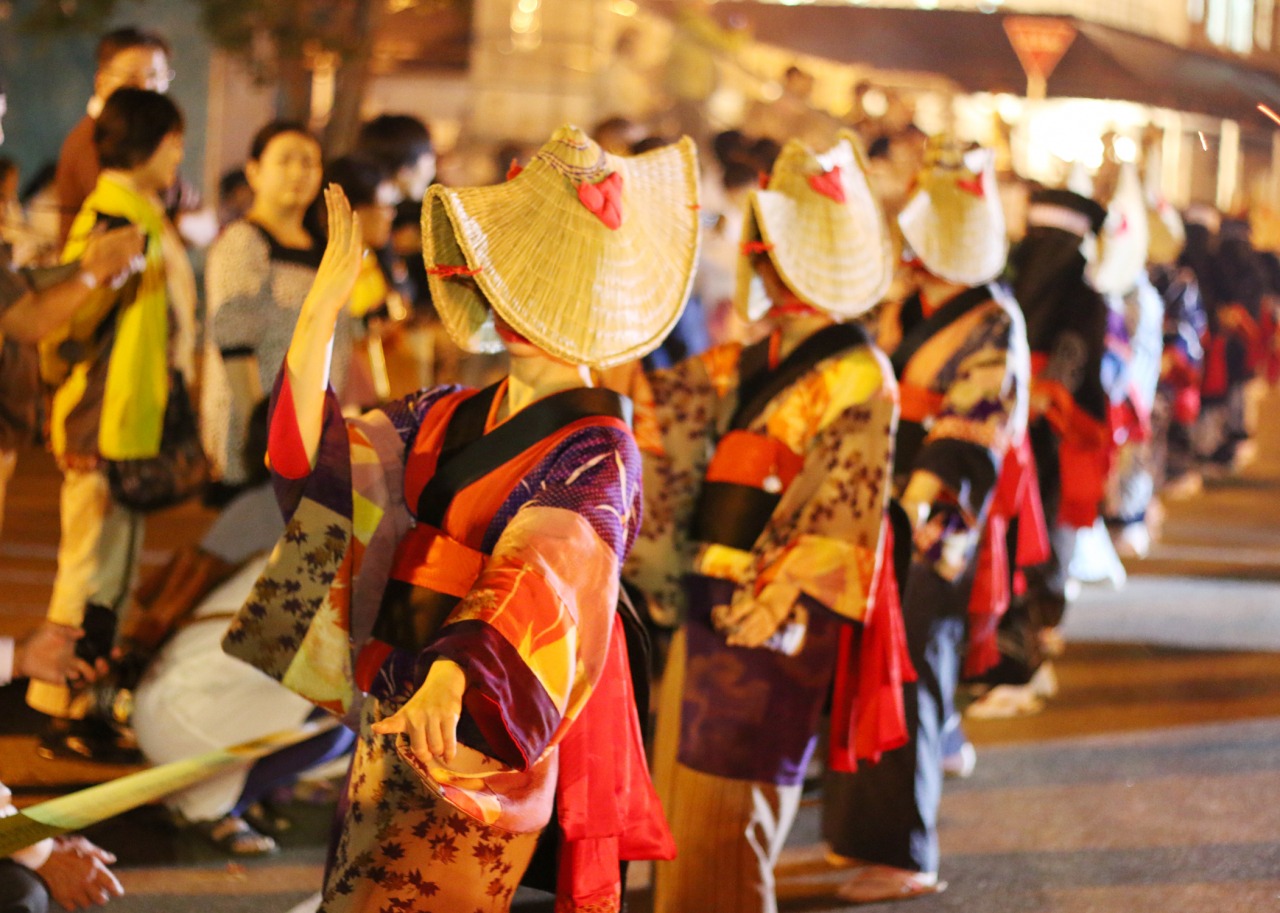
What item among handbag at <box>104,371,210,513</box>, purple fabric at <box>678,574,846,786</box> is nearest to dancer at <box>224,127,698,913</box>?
purple fabric at <box>678,574,846,786</box>

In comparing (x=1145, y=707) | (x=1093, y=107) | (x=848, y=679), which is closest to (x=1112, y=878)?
(x=848, y=679)

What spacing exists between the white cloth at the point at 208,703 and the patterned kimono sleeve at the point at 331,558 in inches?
55.9

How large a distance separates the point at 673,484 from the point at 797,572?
47 cm

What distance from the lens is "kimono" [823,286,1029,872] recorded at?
14.7 ft

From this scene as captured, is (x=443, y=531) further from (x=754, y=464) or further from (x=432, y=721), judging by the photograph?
(x=754, y=464)

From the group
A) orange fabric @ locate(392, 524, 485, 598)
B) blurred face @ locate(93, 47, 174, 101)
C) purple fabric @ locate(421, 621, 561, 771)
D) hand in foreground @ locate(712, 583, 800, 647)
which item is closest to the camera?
purple fabric @ locate(421, 621, 561, 771)

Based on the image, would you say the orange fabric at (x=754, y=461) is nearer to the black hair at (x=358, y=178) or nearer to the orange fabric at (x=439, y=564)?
the orange fabric at (x=439, y=564)

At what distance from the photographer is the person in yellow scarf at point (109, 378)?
188 inches

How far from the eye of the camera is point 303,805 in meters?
4.88

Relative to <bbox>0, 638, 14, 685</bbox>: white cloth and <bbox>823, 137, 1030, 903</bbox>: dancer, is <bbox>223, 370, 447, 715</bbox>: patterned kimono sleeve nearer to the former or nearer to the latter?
<bbox>0, 638, 14, 685</bbox>: white cloth

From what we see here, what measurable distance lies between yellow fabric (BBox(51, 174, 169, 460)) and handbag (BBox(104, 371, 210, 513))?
0.03 metres

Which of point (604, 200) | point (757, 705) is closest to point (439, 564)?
point (604, 200)

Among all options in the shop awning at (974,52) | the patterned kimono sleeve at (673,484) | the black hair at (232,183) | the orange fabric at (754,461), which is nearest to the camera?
the orange fabric at (754,461)

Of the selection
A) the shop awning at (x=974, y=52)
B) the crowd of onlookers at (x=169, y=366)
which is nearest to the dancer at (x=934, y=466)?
the crowd of onlookers at (x=169, y=366)
